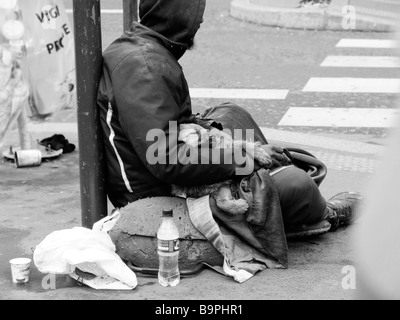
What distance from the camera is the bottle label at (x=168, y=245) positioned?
3.85 m

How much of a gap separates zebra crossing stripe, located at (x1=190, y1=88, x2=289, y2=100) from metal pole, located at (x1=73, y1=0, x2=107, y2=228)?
166 inches

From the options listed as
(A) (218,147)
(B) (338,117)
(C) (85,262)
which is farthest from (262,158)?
(B) (338,117)

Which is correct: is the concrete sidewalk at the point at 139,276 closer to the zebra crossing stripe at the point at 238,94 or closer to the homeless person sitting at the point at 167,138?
the homeless person sitting at the point at 167,138

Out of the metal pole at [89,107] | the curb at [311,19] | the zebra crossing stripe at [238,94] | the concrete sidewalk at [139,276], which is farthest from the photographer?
the curb at [311,19]

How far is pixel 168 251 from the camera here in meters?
3.85

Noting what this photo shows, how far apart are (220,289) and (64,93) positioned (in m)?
2.81

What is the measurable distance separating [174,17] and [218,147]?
620 millimetres

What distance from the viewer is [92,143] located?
4.12 m

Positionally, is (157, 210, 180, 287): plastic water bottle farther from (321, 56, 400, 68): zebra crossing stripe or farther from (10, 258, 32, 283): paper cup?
(321, 56, 400, 68): zebra crossing stripe

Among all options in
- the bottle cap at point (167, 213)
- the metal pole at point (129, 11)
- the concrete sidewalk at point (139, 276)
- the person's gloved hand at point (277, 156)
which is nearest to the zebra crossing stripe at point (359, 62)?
the concrete sidewalk at point (139, 276)

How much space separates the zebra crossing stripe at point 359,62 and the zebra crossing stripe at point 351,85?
66 centimetres

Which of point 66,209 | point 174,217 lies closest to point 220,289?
point 174,217

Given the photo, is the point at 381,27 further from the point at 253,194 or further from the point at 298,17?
the point at 253,194

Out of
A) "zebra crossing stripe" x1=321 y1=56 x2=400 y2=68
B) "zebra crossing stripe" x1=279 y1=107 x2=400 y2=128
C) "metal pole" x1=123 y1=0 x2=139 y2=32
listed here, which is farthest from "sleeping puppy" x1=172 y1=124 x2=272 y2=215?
"zebra crossing stripe" x1=321 y1=56 x2=400 y2=68
